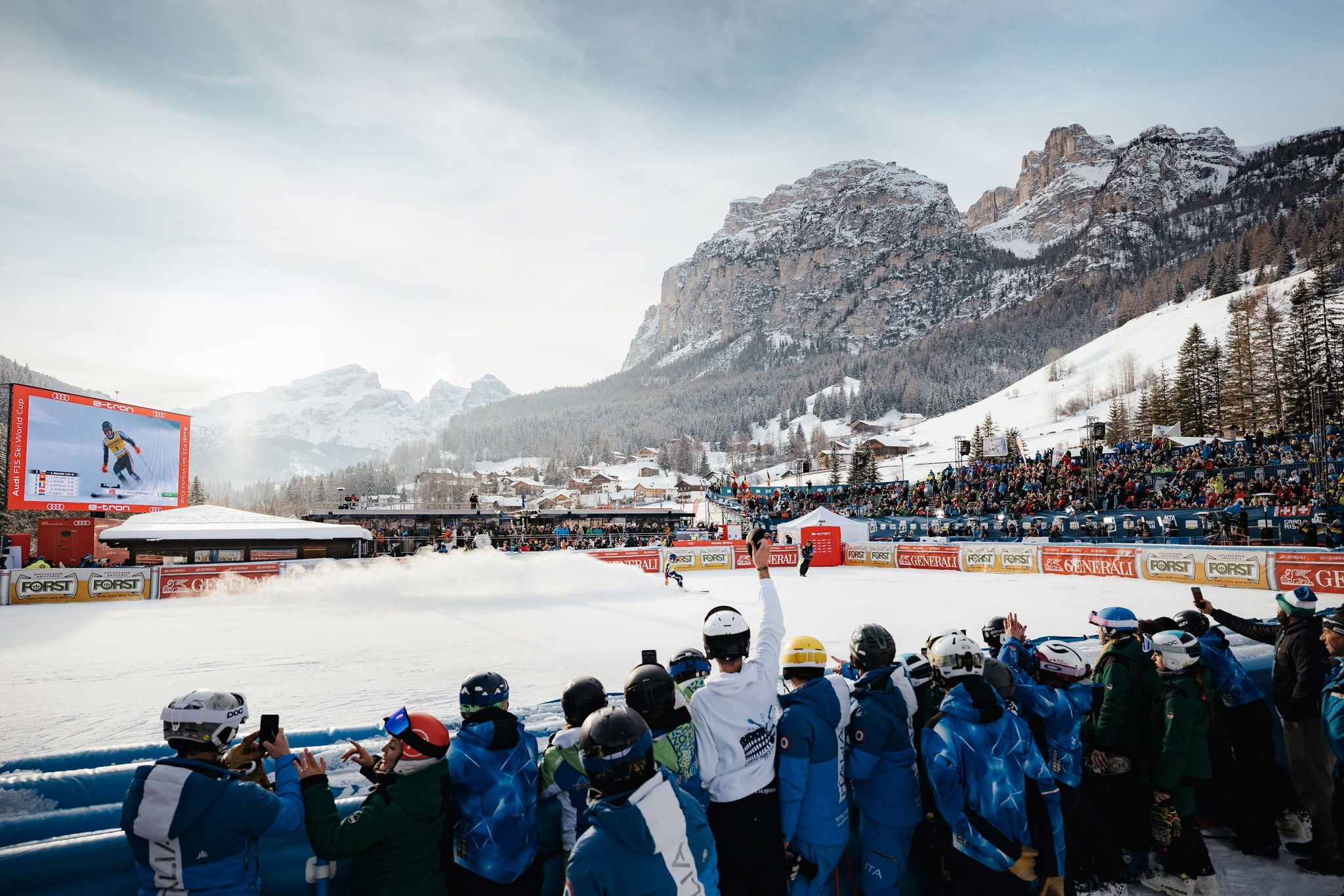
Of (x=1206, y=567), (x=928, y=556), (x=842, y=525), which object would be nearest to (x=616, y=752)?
(x=1206, y=567)

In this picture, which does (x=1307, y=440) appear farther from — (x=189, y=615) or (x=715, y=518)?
(x=189, y=615)

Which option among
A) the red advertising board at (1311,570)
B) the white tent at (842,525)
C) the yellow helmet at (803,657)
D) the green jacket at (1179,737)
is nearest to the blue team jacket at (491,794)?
the yellow helmet at (803,657)

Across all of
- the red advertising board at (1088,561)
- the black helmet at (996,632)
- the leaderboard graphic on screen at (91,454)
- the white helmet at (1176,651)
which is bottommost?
the red advertising board at (1088,561)

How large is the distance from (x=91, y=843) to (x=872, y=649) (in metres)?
3.47

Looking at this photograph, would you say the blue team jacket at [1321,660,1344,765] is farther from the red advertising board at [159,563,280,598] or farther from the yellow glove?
the red advertising board at [159,563,280,598]

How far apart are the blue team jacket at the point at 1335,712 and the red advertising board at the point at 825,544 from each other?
24256 millimetres

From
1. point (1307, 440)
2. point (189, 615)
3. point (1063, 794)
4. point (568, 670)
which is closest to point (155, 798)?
point (1063, 794)

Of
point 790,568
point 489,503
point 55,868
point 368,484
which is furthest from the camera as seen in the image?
point 368,484

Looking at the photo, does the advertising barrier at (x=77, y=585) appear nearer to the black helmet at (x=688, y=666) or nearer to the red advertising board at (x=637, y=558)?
the red advertising board at (x=637, y=558)

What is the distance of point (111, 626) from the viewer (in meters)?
14.3

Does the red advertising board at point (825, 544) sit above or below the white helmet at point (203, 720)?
below

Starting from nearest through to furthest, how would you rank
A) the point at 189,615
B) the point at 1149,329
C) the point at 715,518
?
the point at 189,615 < the point at 715,518 < the point at 1149,329

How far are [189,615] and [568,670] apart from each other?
39.3 ft

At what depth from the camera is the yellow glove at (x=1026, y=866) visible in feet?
10.7
